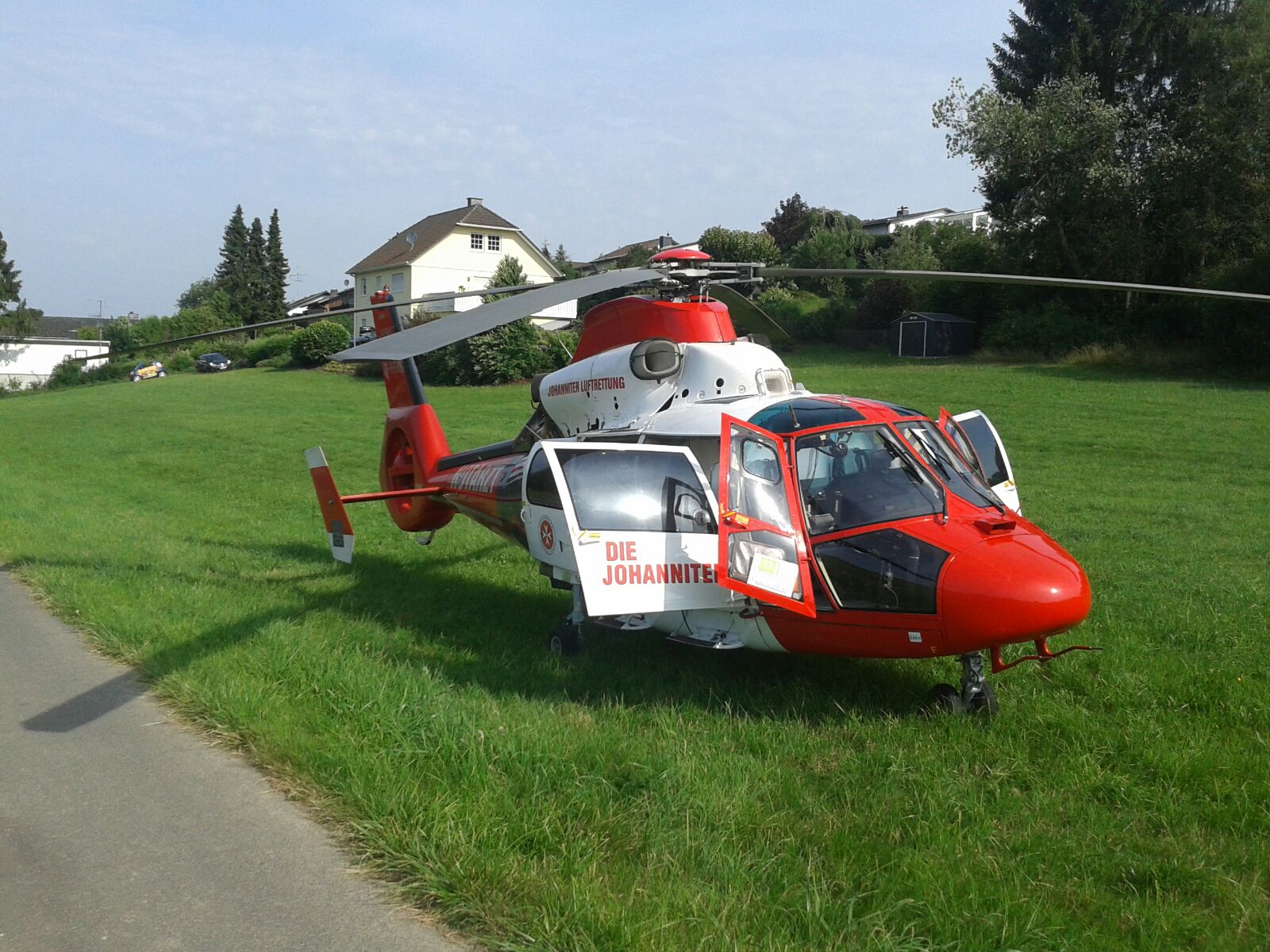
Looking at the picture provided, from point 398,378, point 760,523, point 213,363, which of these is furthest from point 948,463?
point 213,363

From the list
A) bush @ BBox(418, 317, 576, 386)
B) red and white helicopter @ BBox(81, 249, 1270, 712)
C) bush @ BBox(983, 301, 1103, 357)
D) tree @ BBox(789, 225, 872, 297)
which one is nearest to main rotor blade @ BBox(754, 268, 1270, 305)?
red and white helicopter @ BBox(81, 249, 1270, 712)

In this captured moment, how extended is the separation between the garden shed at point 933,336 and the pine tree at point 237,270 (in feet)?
182

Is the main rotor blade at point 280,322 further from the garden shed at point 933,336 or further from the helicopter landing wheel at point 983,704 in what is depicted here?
the garden shed at point 933,336

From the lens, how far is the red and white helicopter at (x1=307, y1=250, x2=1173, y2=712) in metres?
5.48

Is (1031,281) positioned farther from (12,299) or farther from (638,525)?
(12,299)

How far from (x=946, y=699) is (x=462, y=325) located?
12.4ft

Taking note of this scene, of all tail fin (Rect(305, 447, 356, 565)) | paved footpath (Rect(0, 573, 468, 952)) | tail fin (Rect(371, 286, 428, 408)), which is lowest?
paved footpath (Rect(0, 573, 468, 952))

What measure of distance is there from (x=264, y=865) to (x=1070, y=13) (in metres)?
42.3

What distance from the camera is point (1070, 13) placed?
37.1m

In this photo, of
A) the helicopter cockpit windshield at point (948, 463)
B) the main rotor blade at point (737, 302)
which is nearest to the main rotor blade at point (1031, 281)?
the helicopter cockpit windshield at point (948, 463)

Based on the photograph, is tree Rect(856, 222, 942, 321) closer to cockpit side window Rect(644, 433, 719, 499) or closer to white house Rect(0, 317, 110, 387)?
cockpit side window Rect(644, 433, 719, 499)

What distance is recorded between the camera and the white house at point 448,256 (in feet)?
178

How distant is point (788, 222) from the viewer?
7006cm

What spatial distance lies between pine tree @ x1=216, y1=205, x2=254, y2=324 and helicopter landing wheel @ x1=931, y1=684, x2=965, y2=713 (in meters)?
75.2
